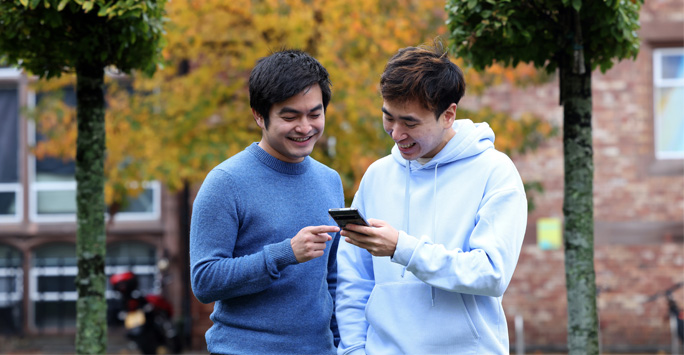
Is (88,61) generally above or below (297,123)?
above

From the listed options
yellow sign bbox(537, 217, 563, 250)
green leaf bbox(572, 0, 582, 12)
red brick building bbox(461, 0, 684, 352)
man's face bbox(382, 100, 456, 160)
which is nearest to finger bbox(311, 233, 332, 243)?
man's face bbox(382, 100, 456, 160)

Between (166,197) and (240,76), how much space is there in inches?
157

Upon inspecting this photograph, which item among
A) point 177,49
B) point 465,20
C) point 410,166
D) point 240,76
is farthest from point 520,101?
point 410,166

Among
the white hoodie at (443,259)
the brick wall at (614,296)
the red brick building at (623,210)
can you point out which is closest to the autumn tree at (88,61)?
the white hoodie at (443,259)

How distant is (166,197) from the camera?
40.1 feet

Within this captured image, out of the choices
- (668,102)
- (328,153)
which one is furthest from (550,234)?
(328,153)

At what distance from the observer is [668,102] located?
1164 cm

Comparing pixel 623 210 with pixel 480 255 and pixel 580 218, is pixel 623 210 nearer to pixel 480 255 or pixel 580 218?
pixel 580 218

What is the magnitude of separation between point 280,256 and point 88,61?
236 cm

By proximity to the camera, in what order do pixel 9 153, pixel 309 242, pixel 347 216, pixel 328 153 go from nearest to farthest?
1. pixel 347 216
2. pixel 309 242
3. pixel 328 153
4. pixel 9 153

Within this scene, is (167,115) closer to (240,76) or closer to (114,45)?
(240,76)

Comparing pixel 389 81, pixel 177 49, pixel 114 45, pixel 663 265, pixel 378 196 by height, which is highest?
pixel 177 49

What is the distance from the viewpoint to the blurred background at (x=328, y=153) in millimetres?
8172

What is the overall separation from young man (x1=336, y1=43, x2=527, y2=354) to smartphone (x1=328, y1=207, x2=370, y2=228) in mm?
28
